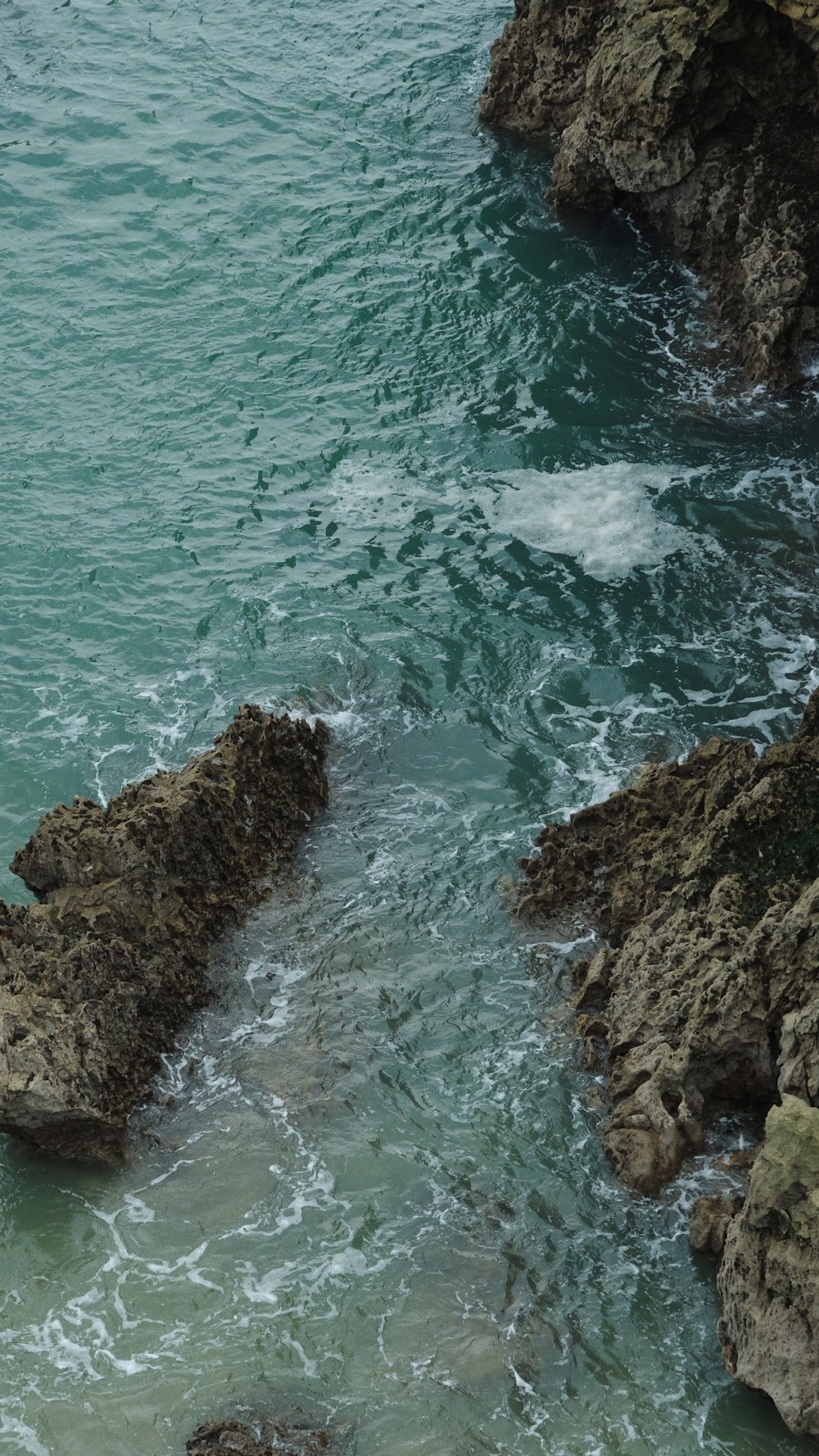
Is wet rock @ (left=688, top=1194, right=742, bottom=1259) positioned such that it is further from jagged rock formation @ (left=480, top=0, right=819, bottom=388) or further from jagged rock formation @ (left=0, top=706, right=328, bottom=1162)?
jagged rock formation @ (left=480, top=0, right=819, bottom=388)

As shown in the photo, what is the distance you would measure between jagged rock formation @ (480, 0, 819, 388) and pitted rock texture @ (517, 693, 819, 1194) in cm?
1109

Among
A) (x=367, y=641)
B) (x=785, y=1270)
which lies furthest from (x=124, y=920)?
(x=785, y=1270)

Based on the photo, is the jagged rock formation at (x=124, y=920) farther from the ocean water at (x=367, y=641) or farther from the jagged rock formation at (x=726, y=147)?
the jagged rock formation at (x=726, y=147)

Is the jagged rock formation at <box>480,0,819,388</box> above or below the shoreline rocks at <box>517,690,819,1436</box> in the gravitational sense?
above

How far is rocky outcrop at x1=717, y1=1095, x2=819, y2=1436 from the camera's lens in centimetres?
1248

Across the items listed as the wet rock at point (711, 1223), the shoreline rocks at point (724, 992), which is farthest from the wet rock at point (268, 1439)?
the wet rock at point (711, 1223)

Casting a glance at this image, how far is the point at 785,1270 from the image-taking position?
12.7 metres

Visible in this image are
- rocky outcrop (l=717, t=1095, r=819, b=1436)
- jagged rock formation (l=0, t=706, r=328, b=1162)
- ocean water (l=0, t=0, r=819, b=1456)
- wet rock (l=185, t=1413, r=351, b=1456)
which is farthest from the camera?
jagged rock formation (l=0, t=706, r=328, b=1162)

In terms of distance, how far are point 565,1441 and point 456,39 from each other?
33685 mm

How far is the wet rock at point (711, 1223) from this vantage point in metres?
14.0

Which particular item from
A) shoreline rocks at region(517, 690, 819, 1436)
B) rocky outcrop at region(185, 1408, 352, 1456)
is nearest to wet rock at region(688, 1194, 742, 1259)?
shoreline rocks at region(517, 690, 819, 1436)

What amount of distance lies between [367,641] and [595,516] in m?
4.68

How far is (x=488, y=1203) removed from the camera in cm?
1474

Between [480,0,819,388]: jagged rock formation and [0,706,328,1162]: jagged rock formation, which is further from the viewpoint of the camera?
[480,0,819,388]: jagged rock formation
